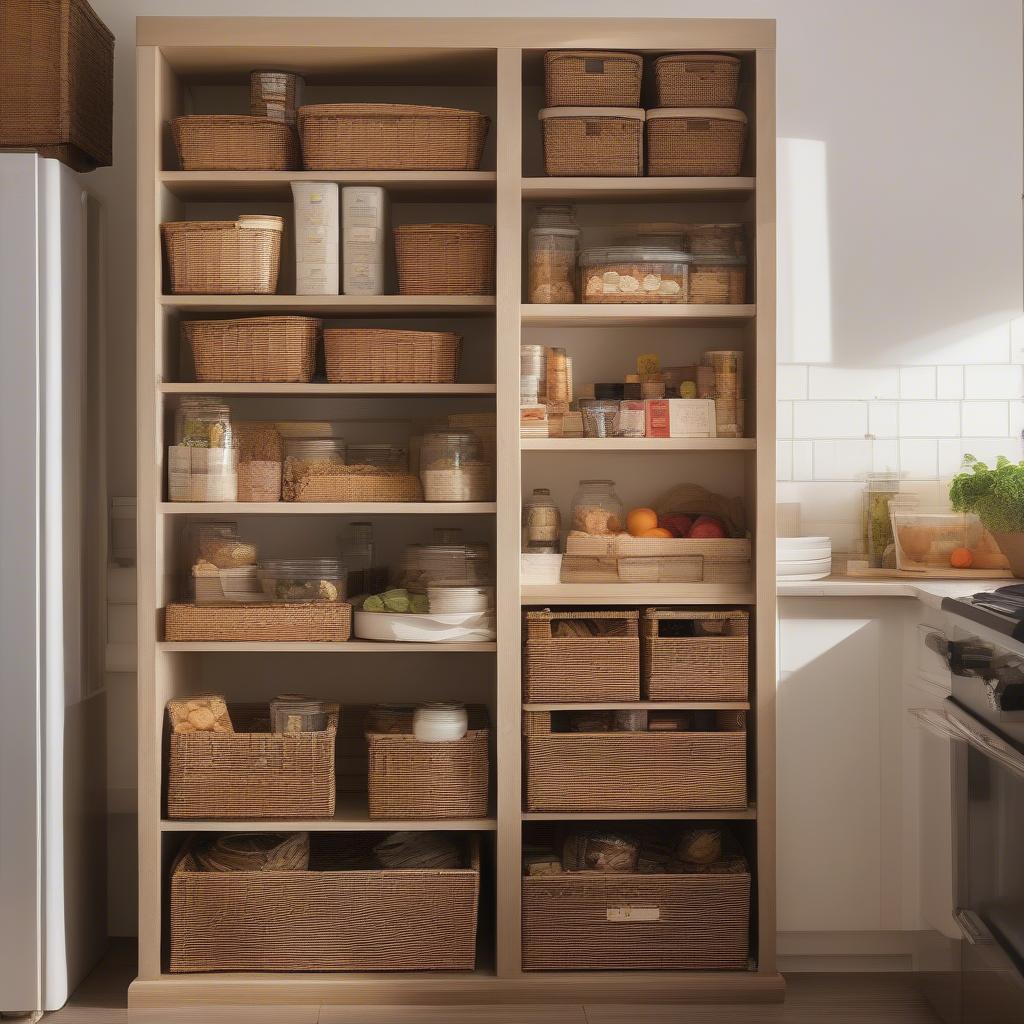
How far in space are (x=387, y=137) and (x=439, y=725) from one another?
1.42m

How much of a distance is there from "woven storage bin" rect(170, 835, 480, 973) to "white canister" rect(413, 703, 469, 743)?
31 centimetres

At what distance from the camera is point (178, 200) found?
10.0 feet

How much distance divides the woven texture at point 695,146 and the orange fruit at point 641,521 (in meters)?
→ 0.83

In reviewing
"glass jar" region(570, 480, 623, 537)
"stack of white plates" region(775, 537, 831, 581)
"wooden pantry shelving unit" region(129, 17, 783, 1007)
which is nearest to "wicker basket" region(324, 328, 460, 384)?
"wooden pantry shelving unit" region(129, 17, 783, 1007)

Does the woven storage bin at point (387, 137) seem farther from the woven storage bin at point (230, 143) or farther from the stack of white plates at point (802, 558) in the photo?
the stack of white plates at point (802, 558)

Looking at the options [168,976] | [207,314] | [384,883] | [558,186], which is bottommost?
[168,976]

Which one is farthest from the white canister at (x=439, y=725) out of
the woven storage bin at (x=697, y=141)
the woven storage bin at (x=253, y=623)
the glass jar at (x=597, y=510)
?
the woven storage bin at (x=697, y=141)

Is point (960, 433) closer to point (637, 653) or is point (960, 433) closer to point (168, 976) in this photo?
point (637, 653)

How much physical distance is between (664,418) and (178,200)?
139 centimetres

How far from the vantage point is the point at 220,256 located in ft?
9.21

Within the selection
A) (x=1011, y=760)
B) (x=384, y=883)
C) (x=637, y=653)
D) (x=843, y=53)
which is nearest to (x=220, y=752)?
(x=384, y=883)

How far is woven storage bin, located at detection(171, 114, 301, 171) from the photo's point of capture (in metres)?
2.80

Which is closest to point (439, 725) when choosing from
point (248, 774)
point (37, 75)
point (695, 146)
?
point (248, 774)

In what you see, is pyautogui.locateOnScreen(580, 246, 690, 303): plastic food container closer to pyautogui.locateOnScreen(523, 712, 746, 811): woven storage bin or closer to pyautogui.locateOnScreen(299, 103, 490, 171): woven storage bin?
pyautogui.locateOnScreen(299, 103, 490, 171): woven storage bin
